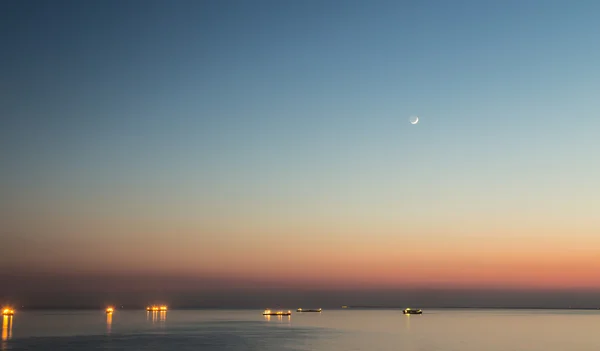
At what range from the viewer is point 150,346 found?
100000 millimetres

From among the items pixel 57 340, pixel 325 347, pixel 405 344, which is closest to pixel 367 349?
pixel 325 347

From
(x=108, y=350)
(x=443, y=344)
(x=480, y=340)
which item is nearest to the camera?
(x=108, y=350)

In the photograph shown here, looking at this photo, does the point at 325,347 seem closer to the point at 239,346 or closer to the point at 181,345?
the point at 239,346

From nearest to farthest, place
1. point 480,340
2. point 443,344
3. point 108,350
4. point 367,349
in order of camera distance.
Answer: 1. point 108,350
2. point 367,349
3. point 443,344
4. point 480,340

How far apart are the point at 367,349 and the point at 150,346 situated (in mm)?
38485

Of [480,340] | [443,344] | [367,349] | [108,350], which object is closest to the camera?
[108,350]

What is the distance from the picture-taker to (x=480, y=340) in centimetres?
12012

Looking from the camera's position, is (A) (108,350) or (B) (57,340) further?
(B) (57,340)

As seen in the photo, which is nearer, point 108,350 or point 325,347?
point 108,350

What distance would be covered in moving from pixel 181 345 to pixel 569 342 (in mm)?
81502

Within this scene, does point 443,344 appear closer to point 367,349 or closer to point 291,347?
point 367,349

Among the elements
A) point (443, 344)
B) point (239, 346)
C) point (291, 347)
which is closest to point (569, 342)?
point (443, 344)

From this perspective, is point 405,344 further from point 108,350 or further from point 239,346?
point 108,350

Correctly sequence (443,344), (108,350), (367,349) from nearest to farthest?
(108,350) < (367,349) < (443,344)
